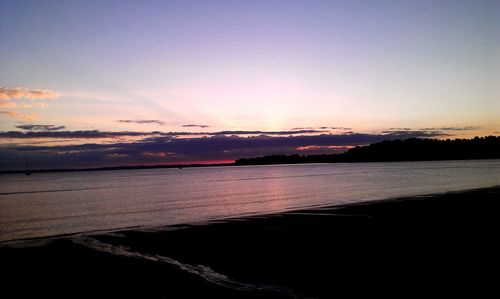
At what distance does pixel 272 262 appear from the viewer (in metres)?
14.0

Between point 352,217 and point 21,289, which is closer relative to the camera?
point 21,289

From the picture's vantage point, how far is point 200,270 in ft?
44.0

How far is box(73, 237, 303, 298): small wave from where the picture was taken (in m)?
10.9

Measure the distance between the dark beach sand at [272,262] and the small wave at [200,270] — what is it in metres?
0.03

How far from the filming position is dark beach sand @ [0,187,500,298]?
10.9 m

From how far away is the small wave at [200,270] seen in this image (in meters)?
10.9

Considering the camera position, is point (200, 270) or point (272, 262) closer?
point (200, 270)

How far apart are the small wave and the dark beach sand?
0.11 ft

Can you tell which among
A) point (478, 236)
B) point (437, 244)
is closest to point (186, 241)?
point (437, 244)

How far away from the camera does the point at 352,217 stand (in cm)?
2539

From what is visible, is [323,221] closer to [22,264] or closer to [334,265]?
[334,265]

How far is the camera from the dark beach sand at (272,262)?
1092 centimetres

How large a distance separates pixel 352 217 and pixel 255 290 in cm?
1601

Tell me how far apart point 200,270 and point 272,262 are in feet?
8.62
